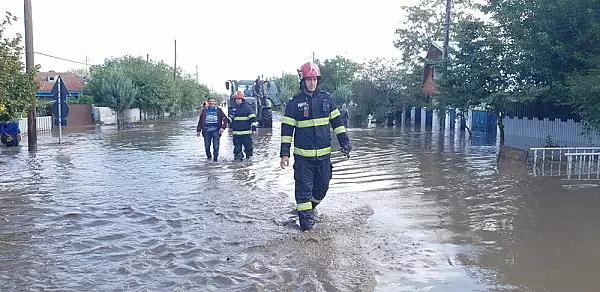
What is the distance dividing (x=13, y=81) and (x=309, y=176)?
10.9 metres

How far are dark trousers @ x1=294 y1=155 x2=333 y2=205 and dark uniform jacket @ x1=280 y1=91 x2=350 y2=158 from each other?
0.29 ft

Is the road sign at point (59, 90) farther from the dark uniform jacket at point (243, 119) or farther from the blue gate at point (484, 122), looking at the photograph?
the blue gate at point (484, 122)

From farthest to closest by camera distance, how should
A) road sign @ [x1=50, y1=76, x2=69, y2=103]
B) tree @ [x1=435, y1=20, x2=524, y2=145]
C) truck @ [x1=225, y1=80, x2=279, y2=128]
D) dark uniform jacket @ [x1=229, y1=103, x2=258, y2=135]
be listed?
truck @ [x1=225, y1=80, x2=279, y2=128] < road sign @ [x1=50, y1=76, x2=69, y2=103] < tree @ [x1=435, y1=20, x2=524, y2=145] < dark uniform jacket @ [x1=229, y1=103, x2=258, y2=135]

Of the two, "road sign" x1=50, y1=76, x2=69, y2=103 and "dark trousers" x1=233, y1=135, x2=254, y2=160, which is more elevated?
"road sign" x1=50, y1=76, x2=69, y2=103

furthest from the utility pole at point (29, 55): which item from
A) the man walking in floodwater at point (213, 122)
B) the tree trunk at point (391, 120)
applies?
the tree trunk at point (391, 120)

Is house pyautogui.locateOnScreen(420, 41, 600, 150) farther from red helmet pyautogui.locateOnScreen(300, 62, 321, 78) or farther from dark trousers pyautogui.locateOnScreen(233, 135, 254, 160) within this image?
red helmet pyautogui.locateOnScreen(300, 62, 321, 78)

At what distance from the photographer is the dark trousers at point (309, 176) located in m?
6.57

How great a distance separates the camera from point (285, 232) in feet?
21.6

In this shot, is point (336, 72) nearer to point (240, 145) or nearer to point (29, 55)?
point (29, 55)

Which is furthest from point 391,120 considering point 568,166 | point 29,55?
point 568,166

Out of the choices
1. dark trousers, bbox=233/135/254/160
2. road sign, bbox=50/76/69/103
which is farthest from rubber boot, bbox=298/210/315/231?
road sign, bbox=50/76/69/103

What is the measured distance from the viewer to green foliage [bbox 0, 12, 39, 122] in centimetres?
1248

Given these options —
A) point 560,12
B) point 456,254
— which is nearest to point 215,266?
point 456,254

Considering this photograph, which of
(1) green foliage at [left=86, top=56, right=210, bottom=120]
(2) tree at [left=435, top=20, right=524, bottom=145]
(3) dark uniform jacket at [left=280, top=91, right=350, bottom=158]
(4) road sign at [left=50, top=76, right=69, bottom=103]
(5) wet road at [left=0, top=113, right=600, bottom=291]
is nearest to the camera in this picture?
(5) wet road at [left=0, top=113, right=600, bottom=291]
